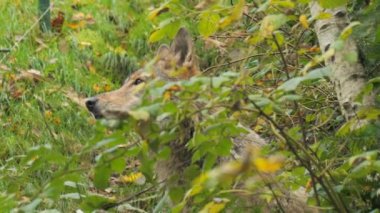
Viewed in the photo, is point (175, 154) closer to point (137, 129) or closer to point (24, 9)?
point (137, 129)

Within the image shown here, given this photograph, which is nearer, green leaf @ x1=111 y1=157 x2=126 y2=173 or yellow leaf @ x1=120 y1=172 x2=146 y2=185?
green leaf @ x1=111 y1=157 x2=126 y2=173

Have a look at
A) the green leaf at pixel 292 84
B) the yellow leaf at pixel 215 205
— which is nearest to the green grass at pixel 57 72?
the yellow leaf at pixel 215 205

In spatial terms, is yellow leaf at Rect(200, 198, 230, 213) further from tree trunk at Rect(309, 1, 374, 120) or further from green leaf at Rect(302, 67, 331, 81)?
tree trunk at Rect(309, 1, 374, 120)

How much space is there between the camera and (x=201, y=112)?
2.81m

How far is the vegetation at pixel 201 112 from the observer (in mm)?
2596

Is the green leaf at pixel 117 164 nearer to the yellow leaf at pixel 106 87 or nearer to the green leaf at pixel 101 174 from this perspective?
the green leaf at pixel 101 174

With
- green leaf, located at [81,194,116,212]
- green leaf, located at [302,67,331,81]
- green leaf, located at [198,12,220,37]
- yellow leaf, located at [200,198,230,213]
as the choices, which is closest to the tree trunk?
green leaf, located at [198,12,220,37]

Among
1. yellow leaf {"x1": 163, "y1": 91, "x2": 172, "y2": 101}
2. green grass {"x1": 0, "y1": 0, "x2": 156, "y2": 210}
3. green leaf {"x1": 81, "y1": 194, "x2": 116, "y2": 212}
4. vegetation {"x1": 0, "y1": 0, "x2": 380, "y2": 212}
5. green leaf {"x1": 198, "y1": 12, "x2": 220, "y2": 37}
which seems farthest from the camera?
green grass {"x1": 0, "y1": 0, "x2": 156, "y2": 210}

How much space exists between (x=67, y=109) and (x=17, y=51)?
3.12 ft

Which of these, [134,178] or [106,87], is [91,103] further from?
[106,87]

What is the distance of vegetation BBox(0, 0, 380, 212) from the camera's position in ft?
8.52

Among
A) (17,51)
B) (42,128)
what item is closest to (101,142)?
(42,128)

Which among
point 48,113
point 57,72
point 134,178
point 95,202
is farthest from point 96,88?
point 95,202

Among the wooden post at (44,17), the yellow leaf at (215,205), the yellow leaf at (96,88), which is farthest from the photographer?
the wooden post at (44,17)
